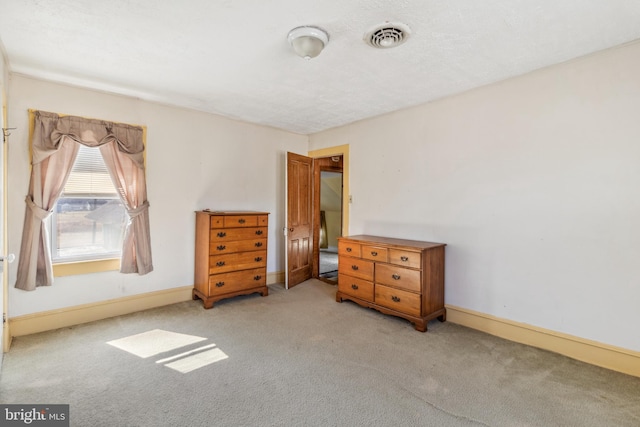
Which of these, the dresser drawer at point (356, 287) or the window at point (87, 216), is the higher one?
the window at point (87, 216)

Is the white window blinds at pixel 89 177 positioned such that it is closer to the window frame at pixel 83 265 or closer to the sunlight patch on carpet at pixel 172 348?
the window frame at pixel 83 265

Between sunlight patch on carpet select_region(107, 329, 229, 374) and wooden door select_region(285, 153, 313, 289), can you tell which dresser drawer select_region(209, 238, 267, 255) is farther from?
sunlight patch on carpet select_region(107, 329, 229, 374)

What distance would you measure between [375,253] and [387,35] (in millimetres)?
2119

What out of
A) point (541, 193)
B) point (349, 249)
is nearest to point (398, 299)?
point (349, 249)

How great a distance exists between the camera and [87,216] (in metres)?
3.16

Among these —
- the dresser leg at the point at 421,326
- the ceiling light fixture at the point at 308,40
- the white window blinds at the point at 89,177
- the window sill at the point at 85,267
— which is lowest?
the dresser leg at the point at 421,326

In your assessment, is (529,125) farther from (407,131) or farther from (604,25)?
(407,131)

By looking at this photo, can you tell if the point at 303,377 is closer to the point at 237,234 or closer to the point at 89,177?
the point at 237,234

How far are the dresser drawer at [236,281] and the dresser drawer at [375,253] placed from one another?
1414mm

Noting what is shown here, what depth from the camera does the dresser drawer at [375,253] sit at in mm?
3232

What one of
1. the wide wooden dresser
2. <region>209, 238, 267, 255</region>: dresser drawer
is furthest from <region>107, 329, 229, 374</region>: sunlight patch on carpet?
the wide wooden dresser

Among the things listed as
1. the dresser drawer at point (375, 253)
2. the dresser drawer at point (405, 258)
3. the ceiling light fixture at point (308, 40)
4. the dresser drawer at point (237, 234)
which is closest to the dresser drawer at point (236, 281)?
the dresser drawer at point (237, 234)

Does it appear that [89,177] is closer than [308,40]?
No

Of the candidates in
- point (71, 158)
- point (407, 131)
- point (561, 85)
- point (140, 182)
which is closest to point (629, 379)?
point (561, 85)
